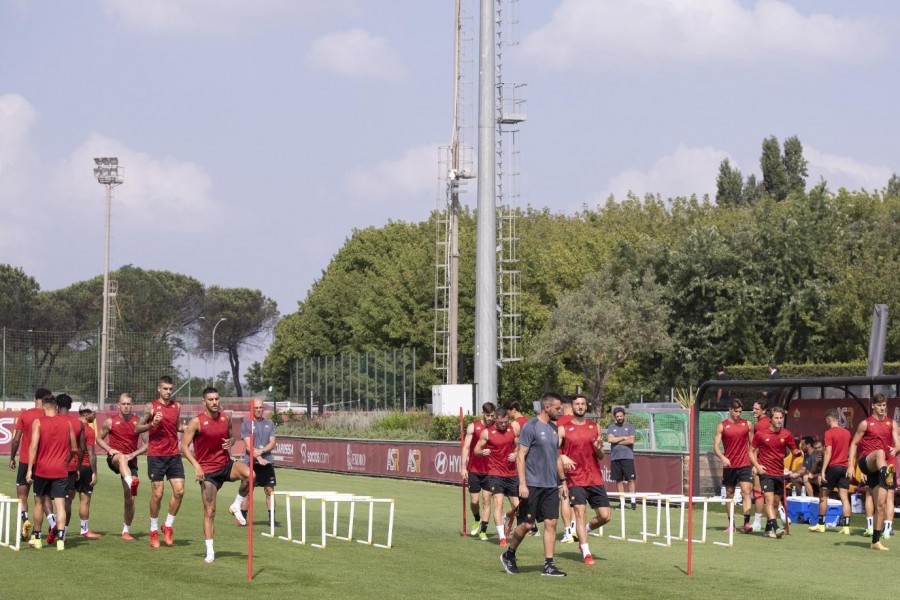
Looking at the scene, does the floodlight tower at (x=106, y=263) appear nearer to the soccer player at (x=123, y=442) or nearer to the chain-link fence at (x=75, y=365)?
the chain-link fence at (x=75, y=365)

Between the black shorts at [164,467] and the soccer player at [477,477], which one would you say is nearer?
the black shorts at [164,467]

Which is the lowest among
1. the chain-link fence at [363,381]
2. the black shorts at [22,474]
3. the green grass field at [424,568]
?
the green grass field at [424,568]

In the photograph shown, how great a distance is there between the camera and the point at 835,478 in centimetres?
2091

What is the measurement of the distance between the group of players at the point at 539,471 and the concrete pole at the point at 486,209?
19023 millimetres

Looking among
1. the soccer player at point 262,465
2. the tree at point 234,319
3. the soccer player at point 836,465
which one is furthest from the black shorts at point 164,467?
the tree at point 234,319

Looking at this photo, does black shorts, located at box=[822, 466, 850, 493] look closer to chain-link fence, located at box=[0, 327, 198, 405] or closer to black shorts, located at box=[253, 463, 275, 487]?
black shorts, located at box=[253, 463, 275, 487]

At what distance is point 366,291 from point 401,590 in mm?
63272

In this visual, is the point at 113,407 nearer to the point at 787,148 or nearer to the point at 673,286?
the point at 673,286

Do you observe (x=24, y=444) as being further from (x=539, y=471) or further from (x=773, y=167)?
(x=773, y=167)

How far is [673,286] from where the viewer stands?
58.7 m

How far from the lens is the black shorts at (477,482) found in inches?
763

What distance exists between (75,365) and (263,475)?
173ft

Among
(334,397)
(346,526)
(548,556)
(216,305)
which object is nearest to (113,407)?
(334,397)

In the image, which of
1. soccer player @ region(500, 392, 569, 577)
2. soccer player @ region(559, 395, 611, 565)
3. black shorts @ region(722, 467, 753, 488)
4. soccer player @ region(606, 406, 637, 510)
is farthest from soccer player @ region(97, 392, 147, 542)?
soccer player @ region(606, 406, 637, 510)
